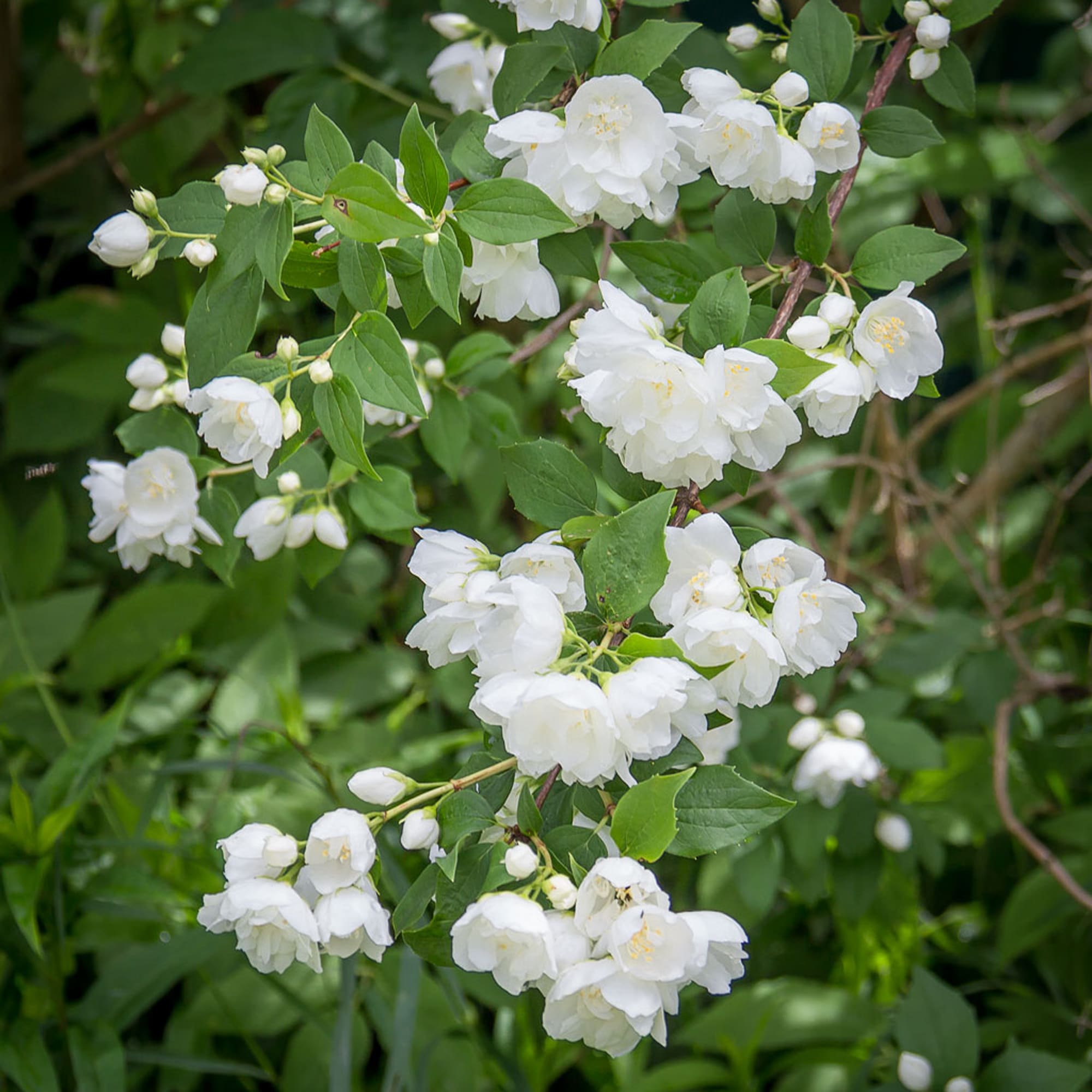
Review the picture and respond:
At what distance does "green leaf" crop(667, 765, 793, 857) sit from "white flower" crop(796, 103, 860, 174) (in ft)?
1.47

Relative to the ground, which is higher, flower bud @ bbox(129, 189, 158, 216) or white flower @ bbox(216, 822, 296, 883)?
flower bud @ bbox(129, 189, 158, 216)

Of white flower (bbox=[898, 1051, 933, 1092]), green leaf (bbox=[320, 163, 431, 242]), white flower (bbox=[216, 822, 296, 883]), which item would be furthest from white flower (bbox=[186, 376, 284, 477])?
white flower (bbox=[898, 1051, 933, 1092])

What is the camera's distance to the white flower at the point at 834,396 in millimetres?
700

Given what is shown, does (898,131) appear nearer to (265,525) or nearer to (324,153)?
(324,153)

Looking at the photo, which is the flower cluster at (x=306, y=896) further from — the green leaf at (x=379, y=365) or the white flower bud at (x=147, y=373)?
the white flower bud at (x=147, y=373)

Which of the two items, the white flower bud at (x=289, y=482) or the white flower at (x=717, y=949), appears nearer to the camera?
the white flower at (x=717, y=949)

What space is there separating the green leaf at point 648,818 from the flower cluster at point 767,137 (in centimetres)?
42

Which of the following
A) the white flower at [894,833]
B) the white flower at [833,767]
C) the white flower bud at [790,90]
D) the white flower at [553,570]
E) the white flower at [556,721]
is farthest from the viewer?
the white flower at [894,833]

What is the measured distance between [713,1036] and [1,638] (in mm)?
1100

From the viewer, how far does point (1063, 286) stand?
228cm

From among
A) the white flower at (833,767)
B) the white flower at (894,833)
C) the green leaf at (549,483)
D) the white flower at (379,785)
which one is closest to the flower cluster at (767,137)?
the green leaf at (549,483)

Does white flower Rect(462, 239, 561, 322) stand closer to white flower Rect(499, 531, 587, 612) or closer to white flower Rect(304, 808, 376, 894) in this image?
white flower Rect(499, 531, 587, 612)

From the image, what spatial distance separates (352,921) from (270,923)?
0.17ft

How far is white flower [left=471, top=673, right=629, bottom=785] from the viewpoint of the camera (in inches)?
22.6
